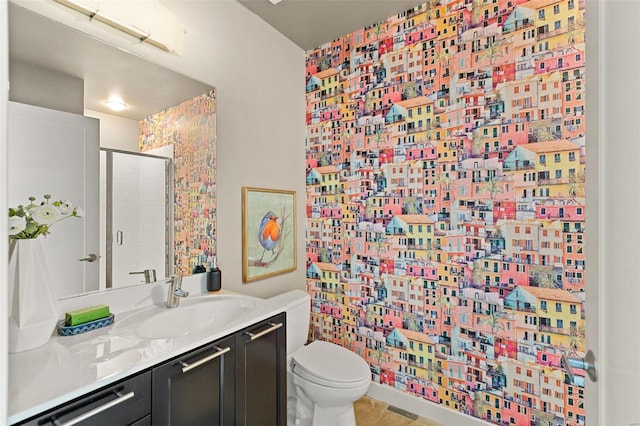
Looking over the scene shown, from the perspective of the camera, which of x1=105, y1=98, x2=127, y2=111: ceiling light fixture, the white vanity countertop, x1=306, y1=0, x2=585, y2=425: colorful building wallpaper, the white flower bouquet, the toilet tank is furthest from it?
the toilet tank

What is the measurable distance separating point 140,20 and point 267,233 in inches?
53.9

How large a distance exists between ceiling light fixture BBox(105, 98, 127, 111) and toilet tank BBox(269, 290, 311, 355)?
1.32m

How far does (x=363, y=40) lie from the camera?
2.25m

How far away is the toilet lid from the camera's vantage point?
1649mm

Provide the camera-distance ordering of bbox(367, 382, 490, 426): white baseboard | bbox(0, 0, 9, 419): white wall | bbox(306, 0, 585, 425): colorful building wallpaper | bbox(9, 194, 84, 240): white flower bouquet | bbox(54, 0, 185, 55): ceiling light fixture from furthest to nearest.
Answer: bbox(367, 382, 490, 426): white baseboard
bbox(306, 0, 585, 425): colorful building wallpaper
bbox(54, 0, 185, 55): ceiling light fixture
bbox(9, 194, 84, 240): white flower bouquet
bbox(0, 0, 9, 419): white wall

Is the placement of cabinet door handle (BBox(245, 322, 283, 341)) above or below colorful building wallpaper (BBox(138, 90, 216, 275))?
below

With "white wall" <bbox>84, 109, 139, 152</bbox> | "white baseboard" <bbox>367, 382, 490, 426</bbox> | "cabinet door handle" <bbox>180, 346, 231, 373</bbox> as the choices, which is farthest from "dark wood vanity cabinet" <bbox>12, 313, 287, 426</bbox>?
"white wall" <bbox>84, 109, 139, 152</bbox>

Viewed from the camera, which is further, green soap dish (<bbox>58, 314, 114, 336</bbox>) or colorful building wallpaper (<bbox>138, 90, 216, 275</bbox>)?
colorful building wallpaper (<bbox>138, 90, 216, 275</bbox>)

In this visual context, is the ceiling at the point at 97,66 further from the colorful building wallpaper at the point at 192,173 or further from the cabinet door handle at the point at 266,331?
the cabinet door handle at the point at 266,331

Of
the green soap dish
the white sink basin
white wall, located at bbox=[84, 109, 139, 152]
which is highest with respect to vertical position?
white wall, located at bbox=[84, 109, 139, 152]

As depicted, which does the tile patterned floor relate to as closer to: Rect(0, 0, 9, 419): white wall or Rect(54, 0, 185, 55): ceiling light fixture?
Rect(0, 0, 9, 419): white wall

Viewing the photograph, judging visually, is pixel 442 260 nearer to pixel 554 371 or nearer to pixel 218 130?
pixel 554 371

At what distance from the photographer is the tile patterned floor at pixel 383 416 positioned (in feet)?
6.29
